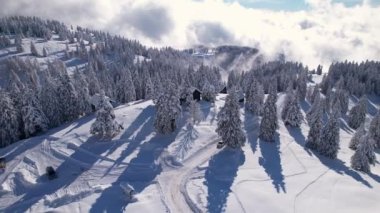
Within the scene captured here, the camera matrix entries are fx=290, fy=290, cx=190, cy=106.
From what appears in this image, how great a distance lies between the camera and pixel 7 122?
196 ft

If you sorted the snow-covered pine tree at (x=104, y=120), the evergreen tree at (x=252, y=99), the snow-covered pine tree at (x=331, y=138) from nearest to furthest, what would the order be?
1. the snow-covered pine tree at (x=331, y=138)
2. the snow-covered pine tree at (x=104, y=120)
3. the evergreen tree at (x=252, y=99)

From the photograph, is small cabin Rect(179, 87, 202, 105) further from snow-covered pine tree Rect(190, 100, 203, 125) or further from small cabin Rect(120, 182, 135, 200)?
small cabin Rect(120, 182, 135, 200)

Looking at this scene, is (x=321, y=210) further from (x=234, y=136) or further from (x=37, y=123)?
(x=37, y=123)

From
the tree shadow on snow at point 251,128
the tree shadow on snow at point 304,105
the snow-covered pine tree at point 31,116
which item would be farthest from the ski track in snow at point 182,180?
the tree shadow on snow at point 304,105

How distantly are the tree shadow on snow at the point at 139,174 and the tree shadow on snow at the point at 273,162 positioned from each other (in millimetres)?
17583

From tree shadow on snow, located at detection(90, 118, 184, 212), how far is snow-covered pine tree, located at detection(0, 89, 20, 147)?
93.0 ft

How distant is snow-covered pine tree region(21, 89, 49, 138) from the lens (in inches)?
2413

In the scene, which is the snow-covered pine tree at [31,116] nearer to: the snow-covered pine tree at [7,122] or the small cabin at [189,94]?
the snow-covered pine tree at [7,122]

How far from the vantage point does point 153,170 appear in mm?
47312

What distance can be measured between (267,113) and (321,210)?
Result: 25653 millimetres

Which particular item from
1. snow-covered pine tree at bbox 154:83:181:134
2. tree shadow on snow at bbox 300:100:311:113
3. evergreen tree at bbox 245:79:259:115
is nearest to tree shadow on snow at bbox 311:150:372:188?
evergreen tree at bbox 245:79:259:115

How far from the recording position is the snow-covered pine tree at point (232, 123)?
5312 centimetres

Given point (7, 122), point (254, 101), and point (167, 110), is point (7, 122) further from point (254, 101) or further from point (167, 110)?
point (254, 101)

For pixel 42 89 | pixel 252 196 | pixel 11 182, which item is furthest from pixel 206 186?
pixel 42 89
